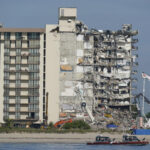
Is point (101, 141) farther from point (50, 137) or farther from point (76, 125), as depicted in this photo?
point (76, 125)

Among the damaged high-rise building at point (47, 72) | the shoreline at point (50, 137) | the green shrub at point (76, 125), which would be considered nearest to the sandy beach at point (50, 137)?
the shoreline at point (50, 137)

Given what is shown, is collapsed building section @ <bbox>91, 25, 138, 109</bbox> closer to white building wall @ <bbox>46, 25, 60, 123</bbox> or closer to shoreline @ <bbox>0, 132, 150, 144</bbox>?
white building wall @ <bbox>46, 25, 60, 123</bbox>

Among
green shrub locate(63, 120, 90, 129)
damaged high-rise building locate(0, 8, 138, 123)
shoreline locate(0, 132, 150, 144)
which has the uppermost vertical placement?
damaged high-rise building locate(0, 8, 138, 123)

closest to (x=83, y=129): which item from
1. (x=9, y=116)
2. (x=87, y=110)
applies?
(x=87, y=110)

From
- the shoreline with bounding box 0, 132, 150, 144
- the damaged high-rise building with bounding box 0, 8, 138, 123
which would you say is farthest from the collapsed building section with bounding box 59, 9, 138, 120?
the shoreline with bounding box 0, 132, 150, 144

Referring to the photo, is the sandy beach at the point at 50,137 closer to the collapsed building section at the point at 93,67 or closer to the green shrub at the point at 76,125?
the green shrub at the point at 76,125

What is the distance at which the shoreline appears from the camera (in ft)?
496

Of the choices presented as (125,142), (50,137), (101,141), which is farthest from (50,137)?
(125,142)

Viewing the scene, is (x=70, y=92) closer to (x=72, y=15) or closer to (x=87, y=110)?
(x=87, y=110)

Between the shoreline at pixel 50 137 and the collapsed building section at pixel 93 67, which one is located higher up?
the collapsed building section at pixel 93 67

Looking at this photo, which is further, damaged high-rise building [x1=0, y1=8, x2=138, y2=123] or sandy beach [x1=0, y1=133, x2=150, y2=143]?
damaged high-rise building [x1=0, y1=8, x2=138, y2=123]

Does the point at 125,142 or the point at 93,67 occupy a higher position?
the point at 93,67

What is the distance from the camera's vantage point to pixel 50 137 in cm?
15375

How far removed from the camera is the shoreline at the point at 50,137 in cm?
15112
